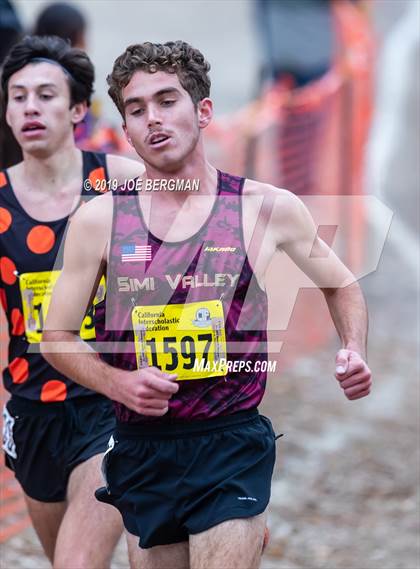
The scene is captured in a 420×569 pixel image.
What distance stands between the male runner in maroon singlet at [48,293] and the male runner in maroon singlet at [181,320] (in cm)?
70

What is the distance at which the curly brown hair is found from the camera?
362cm

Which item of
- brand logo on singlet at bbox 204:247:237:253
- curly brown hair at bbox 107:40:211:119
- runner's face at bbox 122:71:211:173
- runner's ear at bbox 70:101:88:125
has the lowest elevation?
brand logo on singlet at bbox 204:247:237:253

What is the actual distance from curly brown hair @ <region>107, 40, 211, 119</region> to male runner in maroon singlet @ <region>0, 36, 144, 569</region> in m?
0.94

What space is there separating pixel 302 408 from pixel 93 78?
166 inches

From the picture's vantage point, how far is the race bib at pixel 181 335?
3.58 metres

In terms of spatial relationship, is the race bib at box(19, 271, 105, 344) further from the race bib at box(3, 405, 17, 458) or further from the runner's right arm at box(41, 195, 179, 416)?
the runner's right arm at box(41, 195, 179, 416)

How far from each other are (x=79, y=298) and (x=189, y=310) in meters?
0.36

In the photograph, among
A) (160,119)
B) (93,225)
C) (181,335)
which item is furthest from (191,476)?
(160,119)

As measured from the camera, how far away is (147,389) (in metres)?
3.28

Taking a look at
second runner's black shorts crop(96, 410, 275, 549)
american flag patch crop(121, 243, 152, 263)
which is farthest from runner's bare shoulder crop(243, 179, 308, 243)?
second runner's black shorts crop(96, 410, 275, 549)

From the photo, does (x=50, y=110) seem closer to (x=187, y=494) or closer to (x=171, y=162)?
(x=171, y=162)

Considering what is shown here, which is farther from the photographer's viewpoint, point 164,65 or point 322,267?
point 322,267

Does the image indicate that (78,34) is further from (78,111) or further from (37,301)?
(37,301)

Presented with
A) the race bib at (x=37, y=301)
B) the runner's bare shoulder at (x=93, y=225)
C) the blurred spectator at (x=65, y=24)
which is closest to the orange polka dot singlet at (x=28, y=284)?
the race bib at (x=37, y=301)
